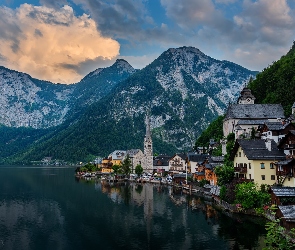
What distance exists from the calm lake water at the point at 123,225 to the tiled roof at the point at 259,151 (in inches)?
571

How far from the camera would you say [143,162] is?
192 meters

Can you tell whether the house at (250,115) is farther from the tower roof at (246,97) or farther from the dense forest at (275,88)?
the tower roof at (246,97)

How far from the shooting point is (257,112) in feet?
392

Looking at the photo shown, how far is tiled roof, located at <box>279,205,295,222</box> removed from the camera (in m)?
48.2

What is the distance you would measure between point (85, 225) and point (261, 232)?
32315 millimetres

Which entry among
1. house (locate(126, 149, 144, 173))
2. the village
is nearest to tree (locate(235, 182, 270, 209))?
the village

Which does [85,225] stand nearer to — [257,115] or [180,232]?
[180,232]

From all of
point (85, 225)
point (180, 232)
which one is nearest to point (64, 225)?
point (85, 225)

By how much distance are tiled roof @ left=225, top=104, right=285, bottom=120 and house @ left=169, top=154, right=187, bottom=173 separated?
1774 inches

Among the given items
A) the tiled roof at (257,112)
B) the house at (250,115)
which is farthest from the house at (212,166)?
the tiled roof at (257,112)

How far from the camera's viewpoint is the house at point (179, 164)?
16300 cm

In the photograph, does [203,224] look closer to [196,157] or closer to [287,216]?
[287,216]

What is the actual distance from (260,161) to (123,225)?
105ft

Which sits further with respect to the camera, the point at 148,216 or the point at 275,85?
the point at 275,85
